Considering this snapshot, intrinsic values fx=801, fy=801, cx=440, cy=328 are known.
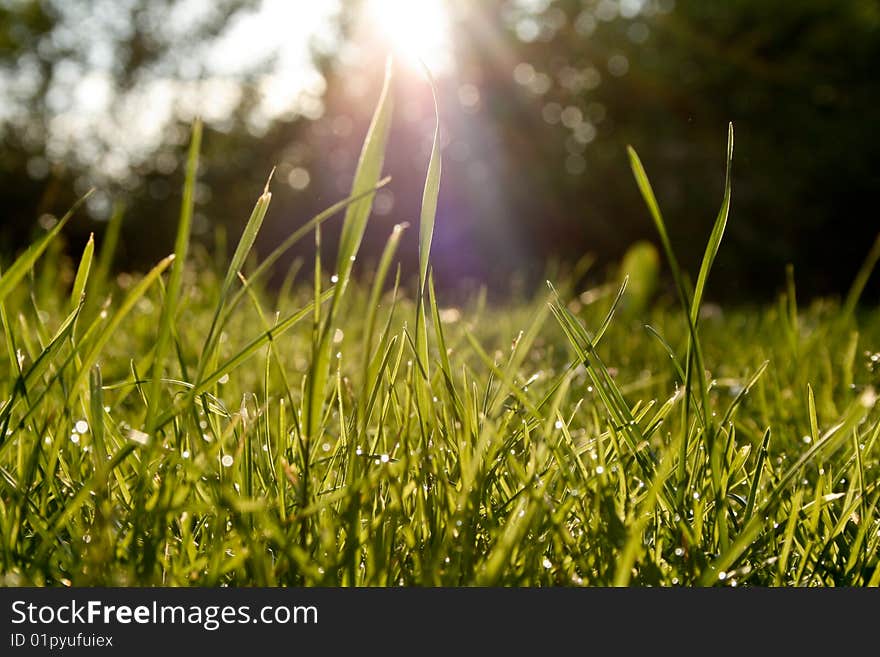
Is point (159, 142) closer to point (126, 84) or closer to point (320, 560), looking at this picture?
point (126, 84)

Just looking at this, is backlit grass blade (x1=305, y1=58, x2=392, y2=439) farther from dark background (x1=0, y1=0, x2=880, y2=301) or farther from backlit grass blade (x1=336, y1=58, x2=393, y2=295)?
dark background (x1=0, y1=0, x2=880, y2=301)

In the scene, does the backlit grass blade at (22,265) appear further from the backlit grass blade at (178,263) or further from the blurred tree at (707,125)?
the blurred tree at (707,125)

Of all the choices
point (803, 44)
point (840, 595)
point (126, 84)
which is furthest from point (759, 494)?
point (126, 84)

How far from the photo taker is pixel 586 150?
9500 mm

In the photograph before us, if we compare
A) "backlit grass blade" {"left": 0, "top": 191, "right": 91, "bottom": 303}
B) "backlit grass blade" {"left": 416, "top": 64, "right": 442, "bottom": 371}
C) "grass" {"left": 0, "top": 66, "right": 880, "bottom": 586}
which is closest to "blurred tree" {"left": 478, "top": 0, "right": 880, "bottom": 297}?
"grass" {"left": 0, "top": 66, "right": 880, "bottom": 586}

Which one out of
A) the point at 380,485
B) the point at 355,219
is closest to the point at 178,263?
the point at 355,219

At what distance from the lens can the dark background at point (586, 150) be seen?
895cm

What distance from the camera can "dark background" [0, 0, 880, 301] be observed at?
352 inches

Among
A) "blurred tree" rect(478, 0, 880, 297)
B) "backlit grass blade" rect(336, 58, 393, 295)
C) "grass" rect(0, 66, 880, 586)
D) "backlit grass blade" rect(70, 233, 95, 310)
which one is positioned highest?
"blurred tree" rect(478, 0, 880, 297)

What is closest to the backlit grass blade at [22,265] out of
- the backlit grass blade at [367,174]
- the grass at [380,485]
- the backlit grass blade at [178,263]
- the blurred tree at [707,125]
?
the grass at [380,485]

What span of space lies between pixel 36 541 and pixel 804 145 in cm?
986

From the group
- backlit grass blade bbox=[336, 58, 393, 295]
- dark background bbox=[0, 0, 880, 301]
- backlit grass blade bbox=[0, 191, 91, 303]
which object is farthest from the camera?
dark background bbox=[0, 0, 880, 301]

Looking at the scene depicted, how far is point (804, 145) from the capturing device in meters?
9.24

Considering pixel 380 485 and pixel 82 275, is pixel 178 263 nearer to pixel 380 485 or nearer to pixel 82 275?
pixel 82 275
